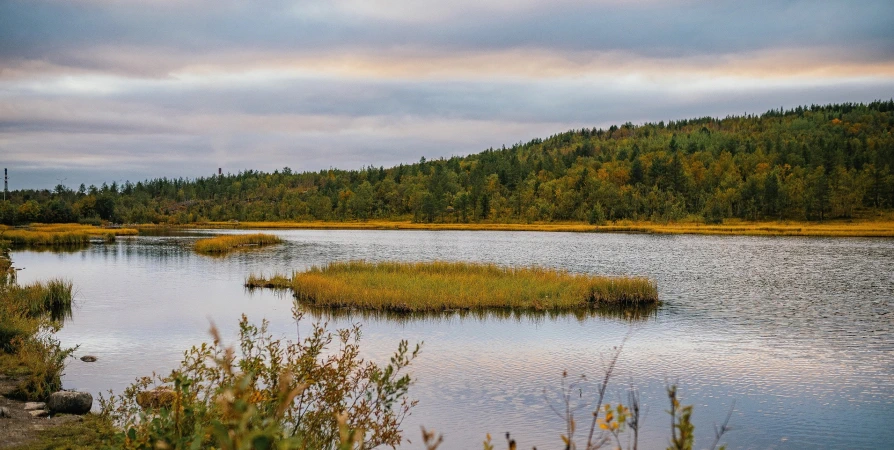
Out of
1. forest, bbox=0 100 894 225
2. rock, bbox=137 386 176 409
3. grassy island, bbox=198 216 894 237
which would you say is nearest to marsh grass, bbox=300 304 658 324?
rock, bbox=137 386 176 409

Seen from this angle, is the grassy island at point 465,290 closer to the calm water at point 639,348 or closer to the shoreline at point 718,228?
the calm water at point 639,348

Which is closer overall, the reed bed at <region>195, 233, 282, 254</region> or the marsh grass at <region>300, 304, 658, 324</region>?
the marsh grass at <region>300, 304, 658, 324</region>

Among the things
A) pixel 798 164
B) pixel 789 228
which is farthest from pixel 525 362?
pixel 798 164

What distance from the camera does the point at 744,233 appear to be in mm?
111750

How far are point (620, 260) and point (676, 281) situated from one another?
14.1 meters

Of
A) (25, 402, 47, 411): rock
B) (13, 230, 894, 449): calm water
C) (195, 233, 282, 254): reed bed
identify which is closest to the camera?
(25, 402, 47, 411): rock

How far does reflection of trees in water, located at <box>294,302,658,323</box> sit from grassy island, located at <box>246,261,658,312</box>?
1.93 ft

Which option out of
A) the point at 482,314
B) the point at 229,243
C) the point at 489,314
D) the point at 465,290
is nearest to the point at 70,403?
the point at 482,314

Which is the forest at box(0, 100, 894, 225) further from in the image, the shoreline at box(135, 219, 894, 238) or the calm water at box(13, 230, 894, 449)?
the calm water at box(13, 230, 894, 449)

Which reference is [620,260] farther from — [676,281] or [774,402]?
[774,402]

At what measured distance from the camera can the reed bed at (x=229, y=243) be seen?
72.2m

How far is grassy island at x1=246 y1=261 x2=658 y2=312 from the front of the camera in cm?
3388

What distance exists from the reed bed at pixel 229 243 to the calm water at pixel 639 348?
21412 mm

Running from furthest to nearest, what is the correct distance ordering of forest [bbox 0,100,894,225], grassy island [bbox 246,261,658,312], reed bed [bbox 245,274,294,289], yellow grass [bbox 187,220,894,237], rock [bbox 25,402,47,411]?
1. forest [bbox 0,100,894,225]
2. yellow grass [bbox 187,220,894,237]
3. reed bed [bbox 245,274,294,289]
4. grassy island [bbox 246,261,658,312]
5. rock [bbox 25,402,47,411]
